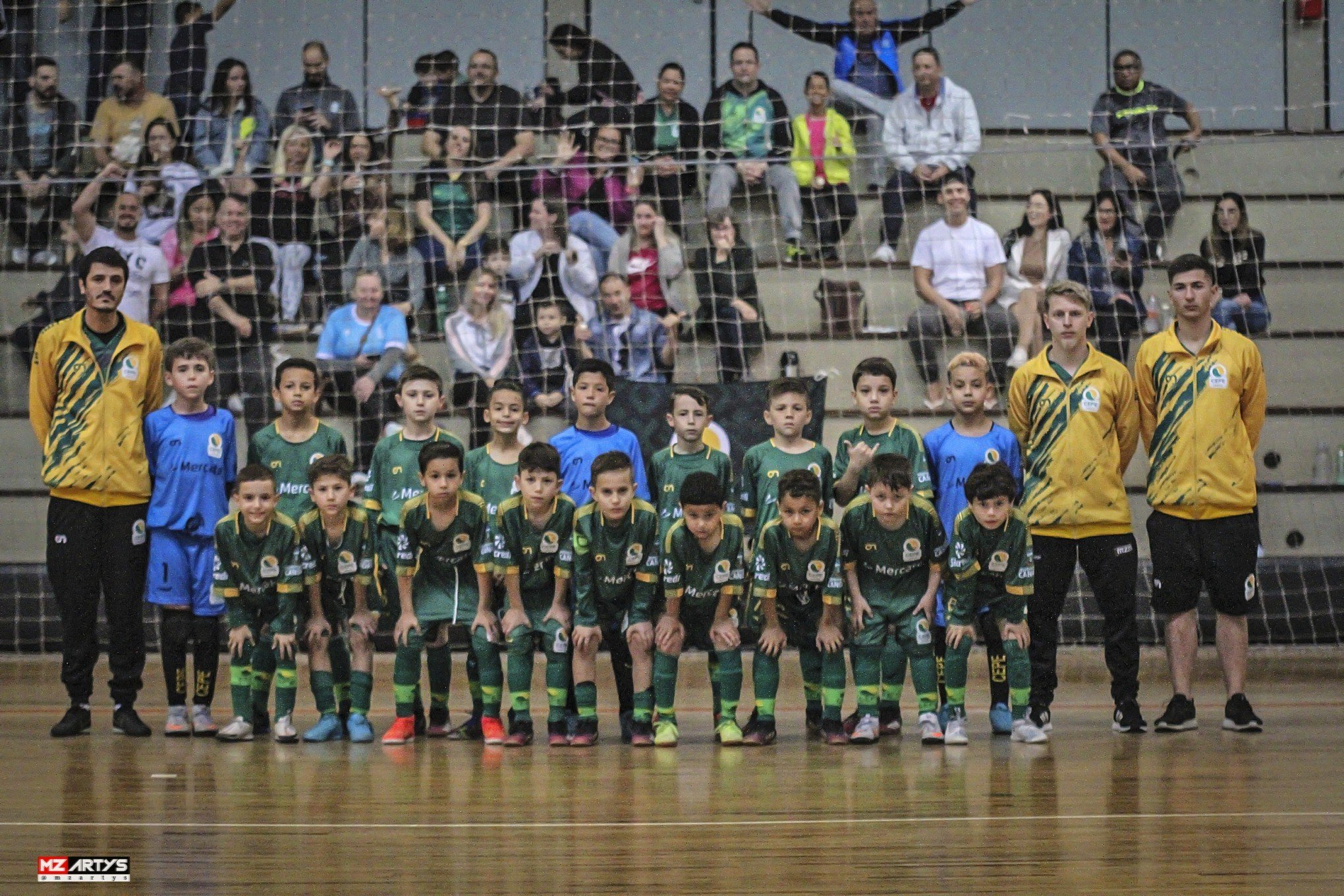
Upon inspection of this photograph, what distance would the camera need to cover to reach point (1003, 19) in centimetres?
1034

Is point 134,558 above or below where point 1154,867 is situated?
above

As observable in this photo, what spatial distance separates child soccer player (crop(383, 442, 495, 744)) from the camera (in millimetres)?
5344

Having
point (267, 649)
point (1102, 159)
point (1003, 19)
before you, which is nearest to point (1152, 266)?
point (1102, 159)

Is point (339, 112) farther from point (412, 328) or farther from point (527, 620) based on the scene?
point (527, 620)

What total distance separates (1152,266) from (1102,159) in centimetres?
79

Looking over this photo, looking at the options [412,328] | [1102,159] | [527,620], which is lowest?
[527,620]

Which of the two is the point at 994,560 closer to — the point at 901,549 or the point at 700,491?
the point at 901,549

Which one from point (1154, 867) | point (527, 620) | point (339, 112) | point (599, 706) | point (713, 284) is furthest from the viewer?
point (339, 112)

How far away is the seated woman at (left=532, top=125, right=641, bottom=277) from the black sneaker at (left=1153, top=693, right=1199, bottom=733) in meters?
5.12

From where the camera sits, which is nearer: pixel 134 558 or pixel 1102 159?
pixel 134 558

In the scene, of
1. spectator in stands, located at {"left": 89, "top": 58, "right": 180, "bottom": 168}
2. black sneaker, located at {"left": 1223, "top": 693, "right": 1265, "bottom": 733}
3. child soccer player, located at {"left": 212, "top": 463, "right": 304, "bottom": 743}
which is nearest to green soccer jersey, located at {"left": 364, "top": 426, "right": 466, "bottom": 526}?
child soccer player, located at {"left": 212, "top": 463, "right": 304, "bottom": 743}

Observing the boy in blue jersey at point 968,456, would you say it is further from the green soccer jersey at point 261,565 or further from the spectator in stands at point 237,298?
the spectator in stands at point 237,298

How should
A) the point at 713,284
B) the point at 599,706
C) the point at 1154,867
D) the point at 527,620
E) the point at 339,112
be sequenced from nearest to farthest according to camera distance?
the point at 1154,867
the point at 527,620
the point at 599,706
the point at 713,284
the point at 339,112

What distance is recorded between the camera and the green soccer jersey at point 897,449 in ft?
18.0
